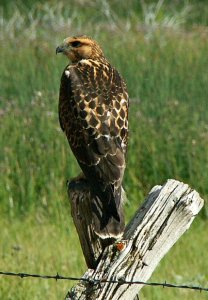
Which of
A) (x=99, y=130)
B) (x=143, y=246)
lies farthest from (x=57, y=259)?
(x=143, y=246)

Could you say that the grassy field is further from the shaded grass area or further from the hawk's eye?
the hawk's eye

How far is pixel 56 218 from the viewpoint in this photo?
10.8 metres

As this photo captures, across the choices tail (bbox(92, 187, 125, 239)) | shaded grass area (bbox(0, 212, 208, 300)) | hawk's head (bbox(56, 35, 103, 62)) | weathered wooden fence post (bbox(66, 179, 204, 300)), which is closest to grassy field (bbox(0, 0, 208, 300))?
shaded grass area (bbox(0, 212, 208, 300))

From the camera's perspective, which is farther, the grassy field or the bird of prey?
the grassy field

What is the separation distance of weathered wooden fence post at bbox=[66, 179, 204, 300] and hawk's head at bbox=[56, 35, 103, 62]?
9.18ft

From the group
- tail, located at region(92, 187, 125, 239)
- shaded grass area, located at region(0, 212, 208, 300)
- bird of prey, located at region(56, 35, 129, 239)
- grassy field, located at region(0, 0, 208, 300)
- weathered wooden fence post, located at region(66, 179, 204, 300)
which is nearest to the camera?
weathered wooden fence post, located at region(66, 179, 204, 300)

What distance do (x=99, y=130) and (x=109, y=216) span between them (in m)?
0.79

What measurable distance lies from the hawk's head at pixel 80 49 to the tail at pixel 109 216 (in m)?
2.06

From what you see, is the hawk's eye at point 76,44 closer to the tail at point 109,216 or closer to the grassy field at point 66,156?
the grassy field at point 66,156

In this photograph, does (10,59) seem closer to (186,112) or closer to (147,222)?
(186,112)

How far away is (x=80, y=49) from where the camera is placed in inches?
332

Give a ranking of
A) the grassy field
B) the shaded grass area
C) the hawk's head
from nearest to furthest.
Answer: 1. the hawk's head
2. the shaded grass area
3. the grassy field

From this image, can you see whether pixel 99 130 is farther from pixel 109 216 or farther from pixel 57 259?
pixel 57 259

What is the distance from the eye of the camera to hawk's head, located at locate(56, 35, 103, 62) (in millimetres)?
8398
